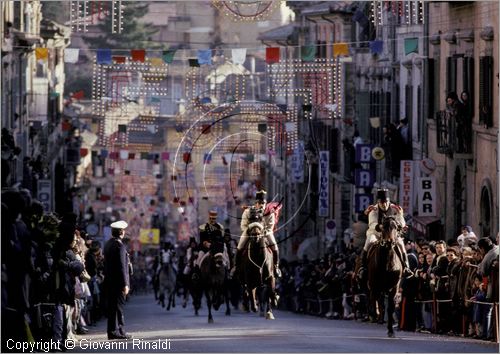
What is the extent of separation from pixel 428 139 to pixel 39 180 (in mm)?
20021

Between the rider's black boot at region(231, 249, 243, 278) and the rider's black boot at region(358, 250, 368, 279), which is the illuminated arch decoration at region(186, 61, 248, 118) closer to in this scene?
the rider's black boot at region(231, 249, 243, 278)

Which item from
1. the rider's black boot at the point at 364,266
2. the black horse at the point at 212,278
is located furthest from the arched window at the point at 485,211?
the rider's black boot at the point at 364,266

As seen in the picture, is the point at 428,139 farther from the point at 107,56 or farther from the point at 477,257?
the point at 477,257

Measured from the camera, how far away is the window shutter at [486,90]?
45.1m

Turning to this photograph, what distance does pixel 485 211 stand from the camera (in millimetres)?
46312

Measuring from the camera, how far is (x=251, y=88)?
10281cm

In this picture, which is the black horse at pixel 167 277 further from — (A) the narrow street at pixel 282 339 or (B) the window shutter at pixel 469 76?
(A) the narrow street at pixel 282 339

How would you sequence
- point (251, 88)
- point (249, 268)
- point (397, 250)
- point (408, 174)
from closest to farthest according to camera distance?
point (397, 250) → point (249, 268) → point (408, 174) → point (251, 88)

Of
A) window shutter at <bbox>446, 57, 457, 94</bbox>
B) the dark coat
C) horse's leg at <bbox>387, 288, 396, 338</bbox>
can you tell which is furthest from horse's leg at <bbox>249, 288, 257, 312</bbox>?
window shutter at <bbox>446, 57, 457, 94</bbox>

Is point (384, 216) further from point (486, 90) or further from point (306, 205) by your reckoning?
point (306, 205)

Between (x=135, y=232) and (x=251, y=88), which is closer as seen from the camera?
(x=251, y=88)

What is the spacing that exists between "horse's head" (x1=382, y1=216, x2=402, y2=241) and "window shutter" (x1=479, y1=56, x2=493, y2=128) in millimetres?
13108

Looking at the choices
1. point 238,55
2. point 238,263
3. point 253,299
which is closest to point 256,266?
point 238,263

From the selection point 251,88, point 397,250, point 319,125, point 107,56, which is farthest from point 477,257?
point 251,88
